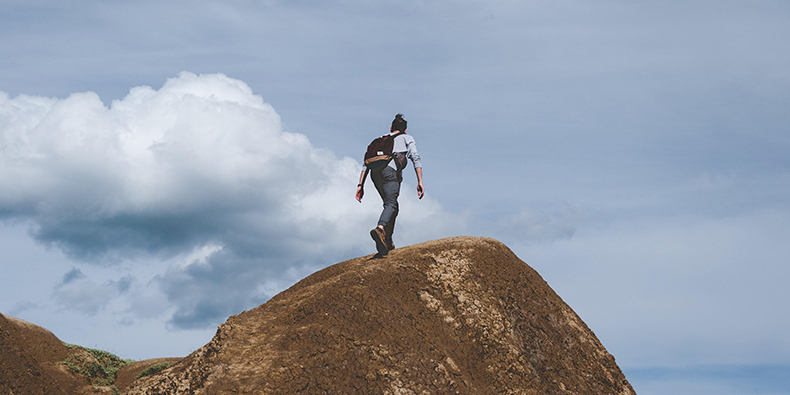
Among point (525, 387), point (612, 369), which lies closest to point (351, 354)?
point (525, 387)

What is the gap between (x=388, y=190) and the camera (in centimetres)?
1509

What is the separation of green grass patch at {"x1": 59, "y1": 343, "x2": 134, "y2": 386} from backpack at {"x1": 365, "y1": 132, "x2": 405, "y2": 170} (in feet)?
41.5

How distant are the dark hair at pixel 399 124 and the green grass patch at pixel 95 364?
13.5 meters

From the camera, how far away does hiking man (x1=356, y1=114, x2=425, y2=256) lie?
1498cm

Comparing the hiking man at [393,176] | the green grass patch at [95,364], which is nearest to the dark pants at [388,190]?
the hiking man at [393,176]

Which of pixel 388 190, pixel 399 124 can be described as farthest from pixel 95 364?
pixel 399 124

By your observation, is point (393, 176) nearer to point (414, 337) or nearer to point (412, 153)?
point (412, 153)

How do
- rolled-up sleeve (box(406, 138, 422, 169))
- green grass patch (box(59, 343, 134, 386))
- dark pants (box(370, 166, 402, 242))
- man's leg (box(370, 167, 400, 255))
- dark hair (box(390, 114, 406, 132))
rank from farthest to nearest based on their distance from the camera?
1. green grass patch (box(59, 343, 134, 386))
2. dark hair (box(390, 114, 406, 132))
3. rolled-up sleeve (box(406, 138, 422, 169))
4. dark pants (box(370, 166, 402, 242))
5. man's leg (box(370, 167, 400, 255))

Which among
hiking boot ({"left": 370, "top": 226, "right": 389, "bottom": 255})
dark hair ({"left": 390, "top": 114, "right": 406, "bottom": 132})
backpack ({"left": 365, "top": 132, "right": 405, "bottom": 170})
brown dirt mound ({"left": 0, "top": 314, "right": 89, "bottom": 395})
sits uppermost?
dark hair ({"left": 390, "top": 114, "right": 406, "bottom": 132})

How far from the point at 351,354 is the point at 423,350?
1.54 m

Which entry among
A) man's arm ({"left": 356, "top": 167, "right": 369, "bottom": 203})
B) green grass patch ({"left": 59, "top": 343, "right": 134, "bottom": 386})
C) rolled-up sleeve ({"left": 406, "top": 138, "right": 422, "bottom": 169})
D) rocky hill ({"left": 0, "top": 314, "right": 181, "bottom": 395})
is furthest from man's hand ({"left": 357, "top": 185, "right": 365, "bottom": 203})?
green grass patch ({"left": 59, "top": 343, "right": 134, "bottom": 386})

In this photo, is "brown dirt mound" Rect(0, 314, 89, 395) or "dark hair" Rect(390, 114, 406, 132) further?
"dark hair" Rect(390, 114, 406, 132)

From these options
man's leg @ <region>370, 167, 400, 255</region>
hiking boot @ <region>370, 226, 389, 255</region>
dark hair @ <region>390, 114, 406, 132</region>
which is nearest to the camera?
hiking boot @ <region>370, 226, 389, 255</region>

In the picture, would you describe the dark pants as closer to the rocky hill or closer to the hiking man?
the hiking man
